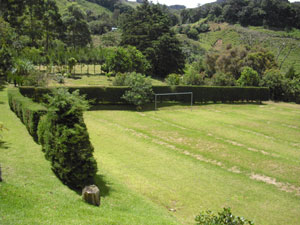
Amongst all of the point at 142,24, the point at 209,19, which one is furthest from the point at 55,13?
the point at 209,19

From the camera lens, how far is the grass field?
695 cm

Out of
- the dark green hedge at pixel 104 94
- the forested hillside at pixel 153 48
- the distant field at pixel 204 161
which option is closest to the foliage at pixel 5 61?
the forested hillside at pixel 153 48

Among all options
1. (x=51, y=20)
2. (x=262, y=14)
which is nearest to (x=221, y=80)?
(x=51, y=20)

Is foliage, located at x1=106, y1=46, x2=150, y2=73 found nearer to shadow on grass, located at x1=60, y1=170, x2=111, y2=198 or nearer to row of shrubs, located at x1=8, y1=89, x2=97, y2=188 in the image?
shadow on grass, located at x1=60, y1=170, x2=111, y2=198

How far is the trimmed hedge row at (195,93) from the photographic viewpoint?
96.0ft

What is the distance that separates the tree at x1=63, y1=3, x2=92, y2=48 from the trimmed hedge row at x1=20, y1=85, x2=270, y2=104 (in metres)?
41.3

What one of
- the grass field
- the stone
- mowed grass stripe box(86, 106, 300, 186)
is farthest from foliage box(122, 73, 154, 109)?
the stone

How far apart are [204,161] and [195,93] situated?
22586mm

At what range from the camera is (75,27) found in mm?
64875

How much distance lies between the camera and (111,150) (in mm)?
15531

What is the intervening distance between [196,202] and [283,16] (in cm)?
11809

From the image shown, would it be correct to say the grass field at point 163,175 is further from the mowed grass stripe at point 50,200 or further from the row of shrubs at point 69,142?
the row of shrubs at point 69,142

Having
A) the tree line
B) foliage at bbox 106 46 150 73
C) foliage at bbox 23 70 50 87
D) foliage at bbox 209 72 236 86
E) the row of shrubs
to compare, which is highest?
the tree line

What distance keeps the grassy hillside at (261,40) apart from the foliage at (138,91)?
44.8 m
